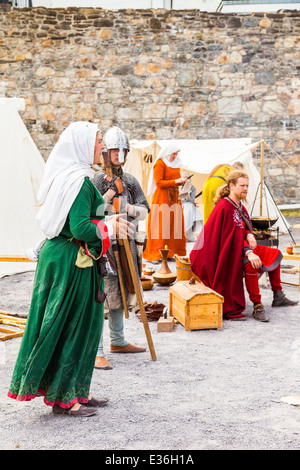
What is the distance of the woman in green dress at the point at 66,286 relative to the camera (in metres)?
2.75

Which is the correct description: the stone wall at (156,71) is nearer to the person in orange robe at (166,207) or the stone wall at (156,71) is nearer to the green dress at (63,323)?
the person in orange robe at (166,207)

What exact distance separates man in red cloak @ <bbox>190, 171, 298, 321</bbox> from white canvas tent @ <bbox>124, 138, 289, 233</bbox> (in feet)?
11.8

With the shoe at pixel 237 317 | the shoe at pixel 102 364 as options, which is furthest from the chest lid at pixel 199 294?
the shoe at pixel 102 364

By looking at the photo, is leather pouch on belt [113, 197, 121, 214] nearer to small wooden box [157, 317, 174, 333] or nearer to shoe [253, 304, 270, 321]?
small wooden box [157, 317, 174, 333]

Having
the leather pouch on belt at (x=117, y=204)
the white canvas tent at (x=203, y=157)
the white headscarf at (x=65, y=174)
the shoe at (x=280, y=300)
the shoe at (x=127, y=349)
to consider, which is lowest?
the shoe at (x=280, y=300)

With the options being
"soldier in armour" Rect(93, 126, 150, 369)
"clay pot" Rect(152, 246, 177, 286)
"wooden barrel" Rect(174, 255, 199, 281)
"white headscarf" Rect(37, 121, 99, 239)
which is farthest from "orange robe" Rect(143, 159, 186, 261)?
"white headscarf" Rect(37, 121, 99, 239)

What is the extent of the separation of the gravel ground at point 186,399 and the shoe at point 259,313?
74mm

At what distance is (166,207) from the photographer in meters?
6.87

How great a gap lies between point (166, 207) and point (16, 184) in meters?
1.91

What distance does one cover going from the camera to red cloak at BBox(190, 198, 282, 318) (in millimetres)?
4902

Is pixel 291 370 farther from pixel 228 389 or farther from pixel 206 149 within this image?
pixel 206 149

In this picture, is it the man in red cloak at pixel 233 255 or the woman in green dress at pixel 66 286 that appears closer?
the woman in green dress at pixel 66 286

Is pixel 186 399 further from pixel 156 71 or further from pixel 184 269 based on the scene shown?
pixel 156 71

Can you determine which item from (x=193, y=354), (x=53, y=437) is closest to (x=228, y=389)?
(x=193, y=354)
